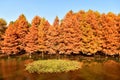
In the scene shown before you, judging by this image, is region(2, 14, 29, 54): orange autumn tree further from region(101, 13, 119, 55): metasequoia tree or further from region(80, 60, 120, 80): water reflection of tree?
region(80, 60, 120, 80): water reflection of tree

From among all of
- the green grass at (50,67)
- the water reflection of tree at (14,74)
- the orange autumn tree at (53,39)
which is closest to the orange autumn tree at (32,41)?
the orange autumn tree at (53,39)

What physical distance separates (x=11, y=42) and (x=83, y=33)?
22.2 metres

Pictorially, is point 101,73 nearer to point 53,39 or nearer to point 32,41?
point 53,39

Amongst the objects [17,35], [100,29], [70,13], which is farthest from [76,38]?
[17,35]

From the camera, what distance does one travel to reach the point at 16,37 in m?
78.4

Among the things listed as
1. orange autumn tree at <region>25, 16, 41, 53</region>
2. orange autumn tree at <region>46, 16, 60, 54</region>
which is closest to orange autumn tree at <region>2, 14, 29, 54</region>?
orange autumn tree at <region>25, 16, 41, 53</region>

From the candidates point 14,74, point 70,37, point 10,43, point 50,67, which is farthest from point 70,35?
point 14,74

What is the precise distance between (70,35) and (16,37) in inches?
731

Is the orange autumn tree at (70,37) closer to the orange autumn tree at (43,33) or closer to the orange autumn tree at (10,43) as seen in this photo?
the orange autumn tree at (43,33)

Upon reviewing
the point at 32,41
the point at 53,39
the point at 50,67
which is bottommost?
the point at 50,67

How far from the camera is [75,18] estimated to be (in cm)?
6869

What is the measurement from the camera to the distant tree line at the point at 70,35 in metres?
65.5

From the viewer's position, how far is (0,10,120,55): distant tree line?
65.5 meters

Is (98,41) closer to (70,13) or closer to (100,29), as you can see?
(100,29)
